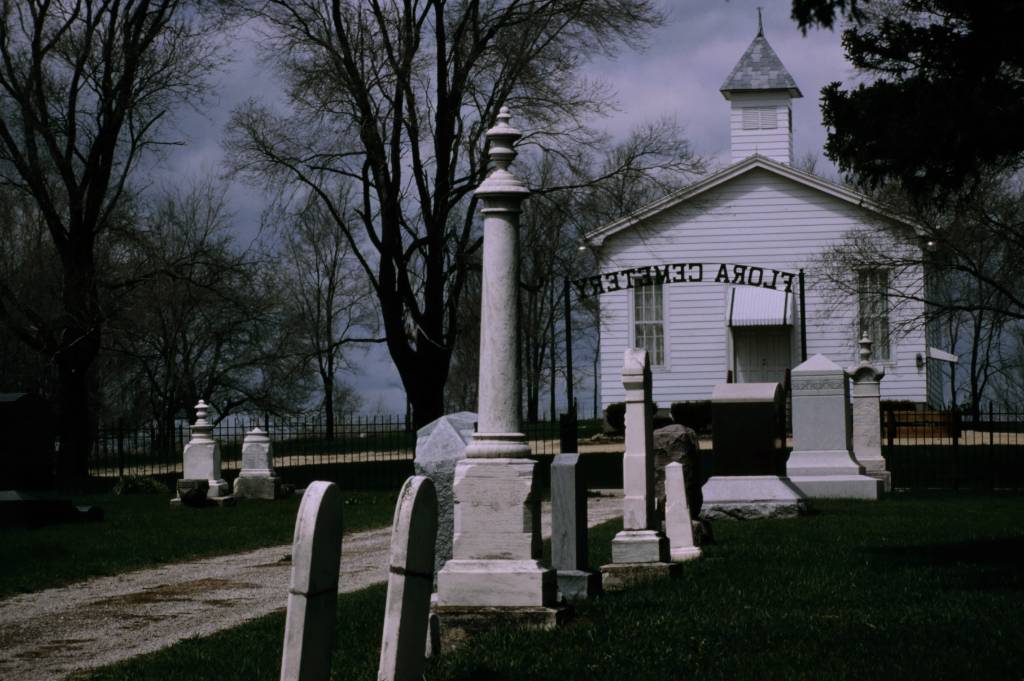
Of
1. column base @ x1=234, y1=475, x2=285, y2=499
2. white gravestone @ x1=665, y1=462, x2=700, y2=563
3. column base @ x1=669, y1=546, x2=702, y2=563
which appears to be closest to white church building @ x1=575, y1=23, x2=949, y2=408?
column base @ x1=234, y1=475, x2=285, y2=499

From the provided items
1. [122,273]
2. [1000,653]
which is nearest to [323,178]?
[122,273]

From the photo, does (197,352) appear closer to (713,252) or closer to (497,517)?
(713,252)

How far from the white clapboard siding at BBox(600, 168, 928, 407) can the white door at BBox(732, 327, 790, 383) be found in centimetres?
36

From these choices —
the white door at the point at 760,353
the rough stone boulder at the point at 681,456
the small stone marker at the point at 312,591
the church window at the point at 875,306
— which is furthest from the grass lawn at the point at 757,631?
the white door at the point at 760,353

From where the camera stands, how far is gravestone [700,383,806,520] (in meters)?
17.7

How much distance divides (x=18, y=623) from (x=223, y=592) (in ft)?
6.82

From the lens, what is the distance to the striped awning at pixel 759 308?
36.4 metres

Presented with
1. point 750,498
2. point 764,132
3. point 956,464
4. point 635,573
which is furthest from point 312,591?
point 764,132

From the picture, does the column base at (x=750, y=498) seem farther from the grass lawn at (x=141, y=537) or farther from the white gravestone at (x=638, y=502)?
the white gravestone at (x=638, y=502)

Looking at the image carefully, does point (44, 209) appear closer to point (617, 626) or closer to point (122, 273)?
point (122, 273)

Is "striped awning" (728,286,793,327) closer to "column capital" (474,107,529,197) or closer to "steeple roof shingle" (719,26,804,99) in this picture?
"steeple roof shingle" (719,26,804,99)

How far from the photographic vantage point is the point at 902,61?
39.6 ft

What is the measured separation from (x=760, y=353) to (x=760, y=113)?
8.06 meters

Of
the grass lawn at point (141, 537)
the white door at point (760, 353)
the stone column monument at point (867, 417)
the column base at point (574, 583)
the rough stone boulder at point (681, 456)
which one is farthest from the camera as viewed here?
the white door at point (760, 353)
